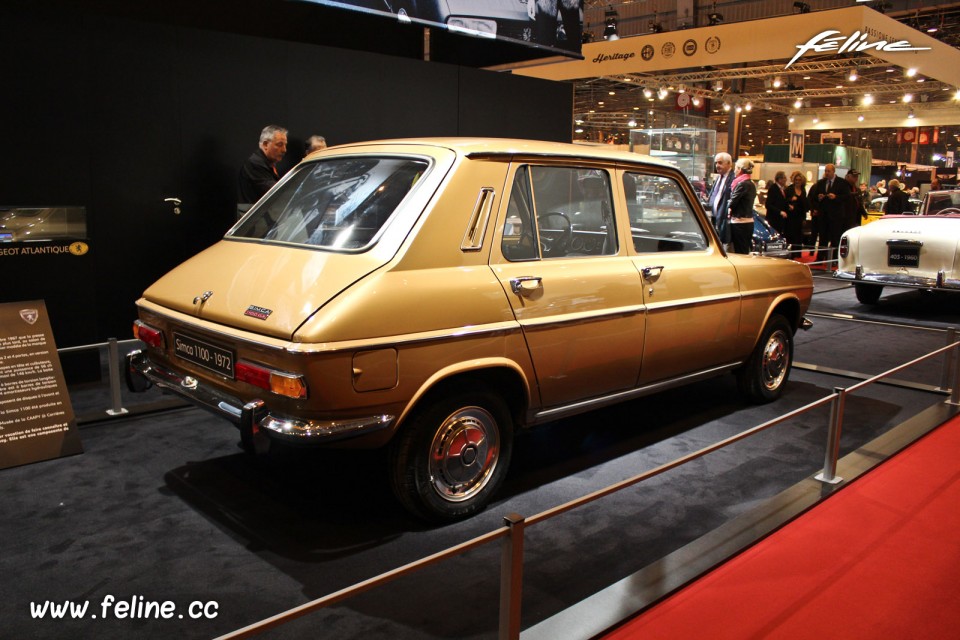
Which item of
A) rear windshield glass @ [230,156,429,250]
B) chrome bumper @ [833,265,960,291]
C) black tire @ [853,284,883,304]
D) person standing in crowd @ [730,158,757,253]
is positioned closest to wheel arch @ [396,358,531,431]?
rear windshield glass @ [230,156,429,250]

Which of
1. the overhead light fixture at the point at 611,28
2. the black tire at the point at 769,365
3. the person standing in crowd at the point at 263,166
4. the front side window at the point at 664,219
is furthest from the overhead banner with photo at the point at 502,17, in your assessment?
the overhead light fixture at the point at 611,28

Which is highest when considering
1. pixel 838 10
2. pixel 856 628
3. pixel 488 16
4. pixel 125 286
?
pixel 838 10

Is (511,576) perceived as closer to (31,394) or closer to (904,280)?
(31,394)

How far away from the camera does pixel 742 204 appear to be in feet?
27.9

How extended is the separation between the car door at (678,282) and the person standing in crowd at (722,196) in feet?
12.0

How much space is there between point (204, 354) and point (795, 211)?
12438 millimetres

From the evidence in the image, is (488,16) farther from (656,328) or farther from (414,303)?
(414,303)

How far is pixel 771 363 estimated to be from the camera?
543 centimetres

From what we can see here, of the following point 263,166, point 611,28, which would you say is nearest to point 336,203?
point 263,166

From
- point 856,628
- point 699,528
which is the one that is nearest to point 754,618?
point 856,628

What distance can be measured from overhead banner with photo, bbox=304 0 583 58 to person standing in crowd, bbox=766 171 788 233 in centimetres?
509

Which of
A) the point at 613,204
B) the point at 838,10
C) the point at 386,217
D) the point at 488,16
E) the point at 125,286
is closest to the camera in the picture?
the point at 386,217

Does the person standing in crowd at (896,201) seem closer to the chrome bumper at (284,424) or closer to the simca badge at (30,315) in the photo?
the chrome bumper at (284,424)

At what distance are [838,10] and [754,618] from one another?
14.0 metres
